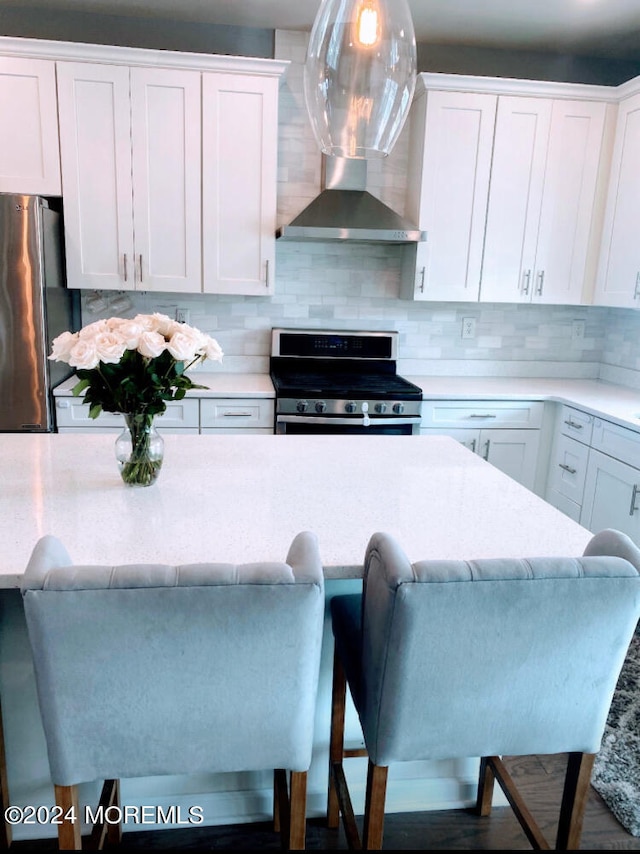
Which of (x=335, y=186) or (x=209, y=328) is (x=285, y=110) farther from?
(x=209, y=328)

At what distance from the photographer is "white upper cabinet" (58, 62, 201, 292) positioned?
3043 millimetres

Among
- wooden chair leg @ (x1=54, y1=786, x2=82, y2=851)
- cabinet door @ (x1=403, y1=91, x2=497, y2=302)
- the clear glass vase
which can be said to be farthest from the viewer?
cabinet door @ (x1=403, y1=91, x2=497, y2=302)

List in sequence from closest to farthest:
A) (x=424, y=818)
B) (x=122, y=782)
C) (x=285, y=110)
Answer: (x=122, y=782)
(x=424, y=818)
(x=285, y=110)

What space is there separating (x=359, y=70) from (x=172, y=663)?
118 centimetres

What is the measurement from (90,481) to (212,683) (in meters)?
0.85

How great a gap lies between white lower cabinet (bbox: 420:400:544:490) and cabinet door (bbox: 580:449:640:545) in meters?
0.40

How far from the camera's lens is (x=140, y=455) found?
164 cm

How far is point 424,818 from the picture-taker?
5.74ft

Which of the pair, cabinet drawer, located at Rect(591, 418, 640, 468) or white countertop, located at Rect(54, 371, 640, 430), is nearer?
cabinet drawer, located at Rect(591, 418, 640, 468)

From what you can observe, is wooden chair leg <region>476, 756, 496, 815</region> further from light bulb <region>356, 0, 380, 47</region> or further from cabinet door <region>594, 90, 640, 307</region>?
cabinet door <region>594, 90, 640, 307</region>

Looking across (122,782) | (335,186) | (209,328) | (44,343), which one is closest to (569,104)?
(335,186)

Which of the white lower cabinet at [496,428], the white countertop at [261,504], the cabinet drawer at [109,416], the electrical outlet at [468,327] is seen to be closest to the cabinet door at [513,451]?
the white lower cabinet at [496,428]

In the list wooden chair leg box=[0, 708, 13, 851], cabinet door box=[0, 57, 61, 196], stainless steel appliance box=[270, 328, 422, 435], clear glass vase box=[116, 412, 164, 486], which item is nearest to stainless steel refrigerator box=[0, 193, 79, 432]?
cabinet door box=[0, 57, 61, 196]

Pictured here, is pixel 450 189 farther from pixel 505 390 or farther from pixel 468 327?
pixel 505 390
